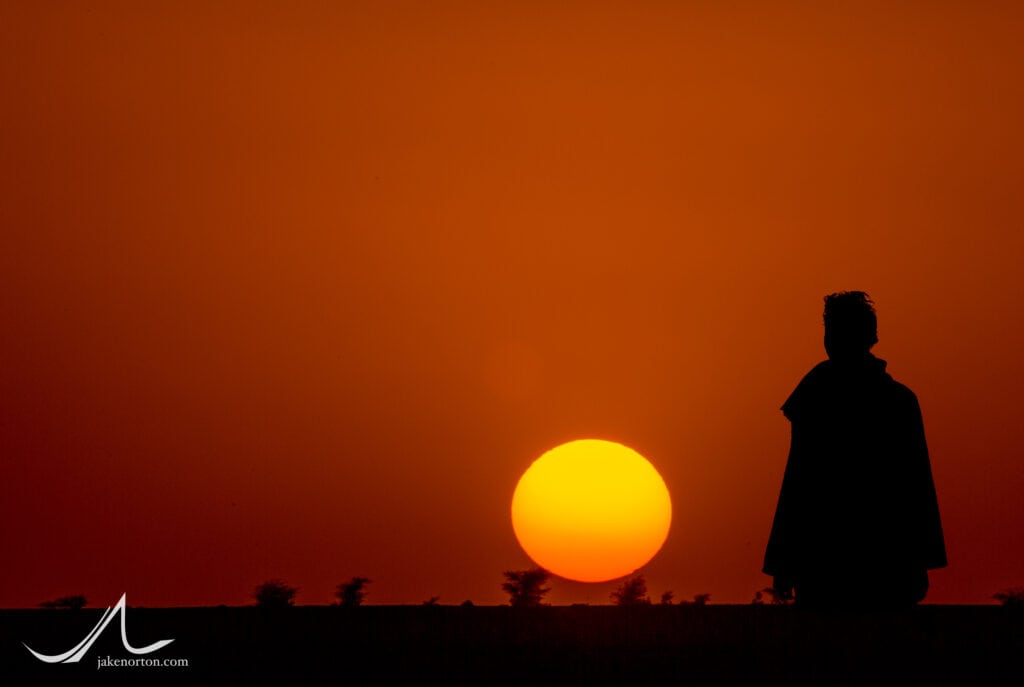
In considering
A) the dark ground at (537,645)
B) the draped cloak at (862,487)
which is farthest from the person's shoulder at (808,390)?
the dark ground at (537,645)

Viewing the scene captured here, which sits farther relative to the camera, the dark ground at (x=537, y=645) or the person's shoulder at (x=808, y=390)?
the person's shoulder at (x=808, y=390)

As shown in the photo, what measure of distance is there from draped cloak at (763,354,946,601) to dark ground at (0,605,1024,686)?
1.34 feet

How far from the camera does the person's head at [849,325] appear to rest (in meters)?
12.6

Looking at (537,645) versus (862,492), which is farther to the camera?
(862,492)

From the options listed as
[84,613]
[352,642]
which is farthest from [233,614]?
[352,642]

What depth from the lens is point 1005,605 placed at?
13180 millimetres

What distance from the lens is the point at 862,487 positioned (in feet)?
43.3

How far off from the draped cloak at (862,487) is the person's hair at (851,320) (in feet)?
0.80

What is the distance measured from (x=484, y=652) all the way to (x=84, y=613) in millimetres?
3813

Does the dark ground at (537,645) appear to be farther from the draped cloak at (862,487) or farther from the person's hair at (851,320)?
the person's hair at (851,320)

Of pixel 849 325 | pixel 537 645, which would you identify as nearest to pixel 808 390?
pixel 849 325

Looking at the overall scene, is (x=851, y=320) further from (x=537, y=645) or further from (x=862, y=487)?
(x=537, y=645)

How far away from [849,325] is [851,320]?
0.16 ft

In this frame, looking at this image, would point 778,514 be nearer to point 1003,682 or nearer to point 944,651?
point 944,651
